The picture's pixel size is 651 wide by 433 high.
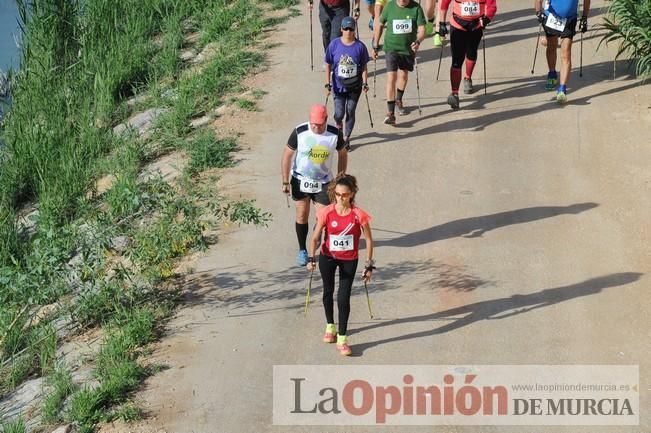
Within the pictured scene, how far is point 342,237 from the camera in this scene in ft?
29.3

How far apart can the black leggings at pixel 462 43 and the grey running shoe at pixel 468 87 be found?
51 cm

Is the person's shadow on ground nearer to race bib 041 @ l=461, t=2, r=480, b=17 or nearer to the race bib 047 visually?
the race bib 047

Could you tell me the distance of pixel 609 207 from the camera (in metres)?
11.6

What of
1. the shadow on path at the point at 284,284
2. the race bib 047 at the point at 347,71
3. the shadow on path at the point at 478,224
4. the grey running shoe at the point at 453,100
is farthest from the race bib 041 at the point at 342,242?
the grey running shoe at the point at 453,100

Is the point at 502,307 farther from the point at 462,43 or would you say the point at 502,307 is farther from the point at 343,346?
the point at 462,43

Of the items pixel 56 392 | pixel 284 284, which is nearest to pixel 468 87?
pixel 284 284

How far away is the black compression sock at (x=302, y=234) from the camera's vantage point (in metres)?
10.7

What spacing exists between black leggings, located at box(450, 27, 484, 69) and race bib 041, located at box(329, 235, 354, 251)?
5583 mm

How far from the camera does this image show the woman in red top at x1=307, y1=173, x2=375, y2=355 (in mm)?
8914

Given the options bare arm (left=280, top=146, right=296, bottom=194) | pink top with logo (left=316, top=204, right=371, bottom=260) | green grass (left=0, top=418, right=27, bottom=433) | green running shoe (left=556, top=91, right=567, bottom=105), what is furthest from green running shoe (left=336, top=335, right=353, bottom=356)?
green running shoe (left=556, top=91, right=567, bottom=105)

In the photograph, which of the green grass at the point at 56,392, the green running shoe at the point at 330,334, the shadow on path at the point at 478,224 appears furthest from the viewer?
the shadow on path at the point at 478,224

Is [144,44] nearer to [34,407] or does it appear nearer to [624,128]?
[624,128]

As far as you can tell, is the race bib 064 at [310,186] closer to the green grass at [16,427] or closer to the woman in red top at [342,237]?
the woman in red top at [342,237]

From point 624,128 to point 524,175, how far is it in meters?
1.82
